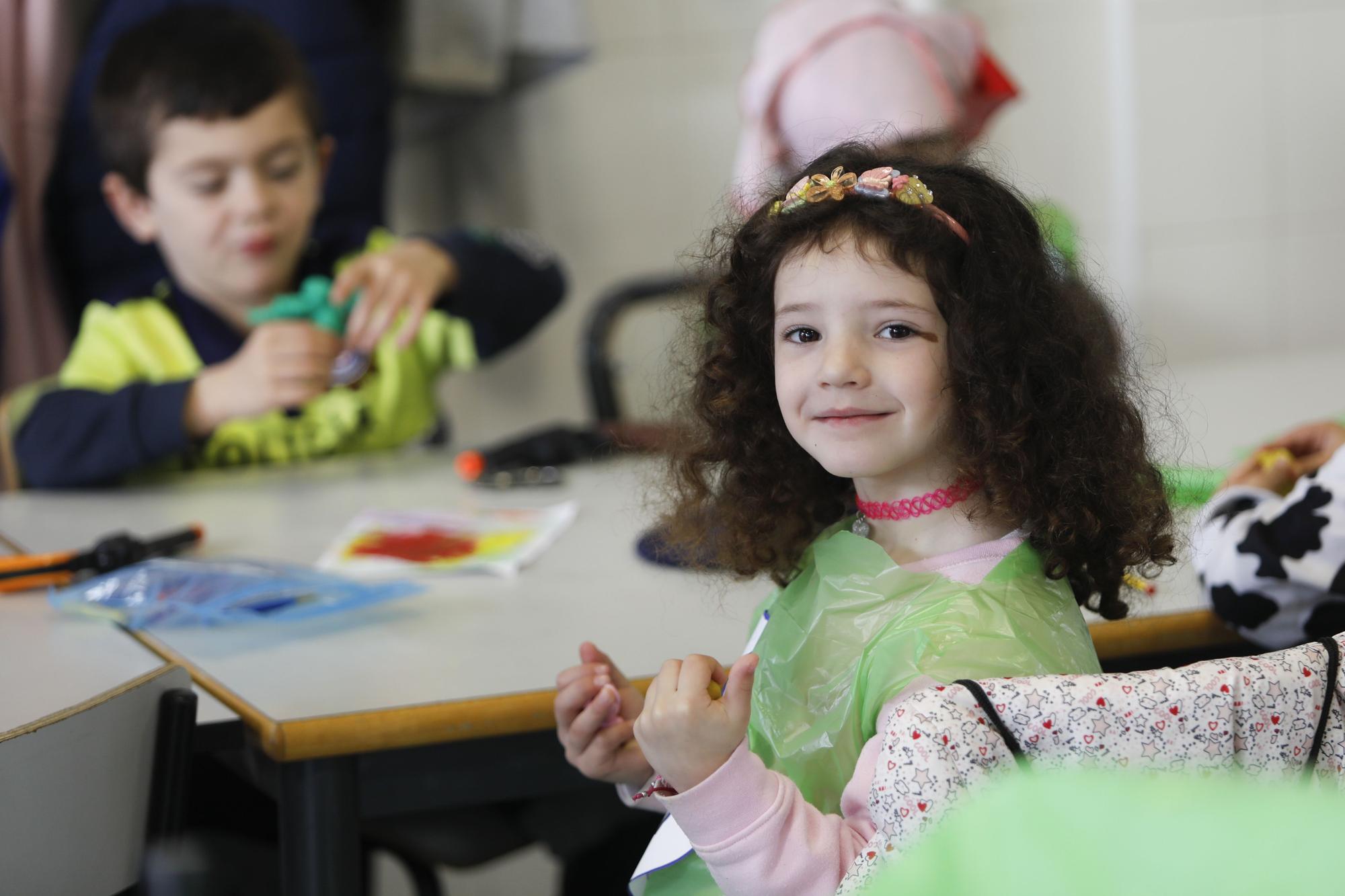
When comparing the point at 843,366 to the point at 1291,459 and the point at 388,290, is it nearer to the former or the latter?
the point at 1291,459

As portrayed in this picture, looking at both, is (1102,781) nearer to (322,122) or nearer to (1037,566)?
(1037,566)

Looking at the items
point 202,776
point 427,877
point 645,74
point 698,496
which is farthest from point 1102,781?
point 645,74

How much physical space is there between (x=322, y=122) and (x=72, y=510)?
3.76 feet

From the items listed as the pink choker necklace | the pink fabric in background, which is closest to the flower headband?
the pink choker necklace

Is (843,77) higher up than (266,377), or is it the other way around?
(843,77)

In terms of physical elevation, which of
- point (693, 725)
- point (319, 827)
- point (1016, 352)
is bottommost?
point (319, 827)

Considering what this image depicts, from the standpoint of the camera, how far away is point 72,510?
1483mm

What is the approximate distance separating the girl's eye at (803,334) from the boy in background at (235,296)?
0.98m

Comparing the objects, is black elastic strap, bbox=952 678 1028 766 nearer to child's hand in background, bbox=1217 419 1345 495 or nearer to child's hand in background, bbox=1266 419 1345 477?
child's hand in background, bbox=1217 419 1345 495

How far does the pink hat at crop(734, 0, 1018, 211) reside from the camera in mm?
1559

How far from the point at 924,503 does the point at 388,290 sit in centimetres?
111

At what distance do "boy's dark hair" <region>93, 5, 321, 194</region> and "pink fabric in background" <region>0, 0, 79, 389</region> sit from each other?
44 centimetres

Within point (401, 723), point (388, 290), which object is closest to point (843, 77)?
point (388, 290)

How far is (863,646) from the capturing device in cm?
69
